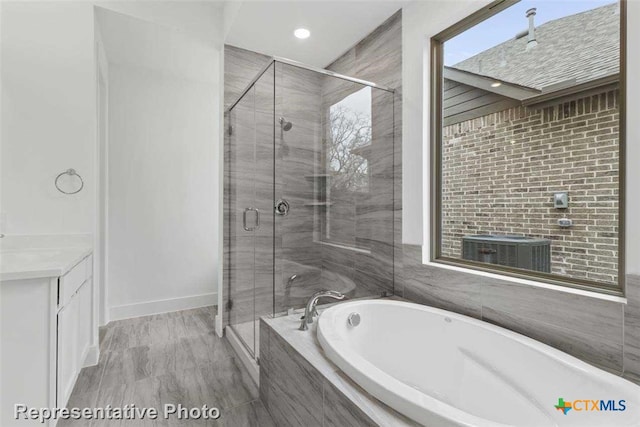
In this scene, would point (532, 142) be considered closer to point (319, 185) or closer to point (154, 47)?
point (319, 185)

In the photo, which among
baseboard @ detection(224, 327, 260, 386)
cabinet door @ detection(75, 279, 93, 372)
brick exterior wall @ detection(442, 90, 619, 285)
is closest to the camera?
brick exterior wall @ detection(442, 90, 619, 285)

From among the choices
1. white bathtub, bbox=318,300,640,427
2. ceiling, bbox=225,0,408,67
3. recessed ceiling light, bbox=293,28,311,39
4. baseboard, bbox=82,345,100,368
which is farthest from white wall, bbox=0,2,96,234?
white bathtub, bbox=318,300,640,427

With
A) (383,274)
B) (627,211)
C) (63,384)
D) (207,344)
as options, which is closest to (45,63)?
(63,384)

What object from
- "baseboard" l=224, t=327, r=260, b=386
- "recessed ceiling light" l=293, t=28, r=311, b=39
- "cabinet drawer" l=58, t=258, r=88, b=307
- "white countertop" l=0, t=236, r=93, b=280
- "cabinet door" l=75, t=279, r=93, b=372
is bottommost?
"baseboard" l=224, t=327, r=260, b=386

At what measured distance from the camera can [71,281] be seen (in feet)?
5.48

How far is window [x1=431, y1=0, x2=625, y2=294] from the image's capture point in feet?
4.66

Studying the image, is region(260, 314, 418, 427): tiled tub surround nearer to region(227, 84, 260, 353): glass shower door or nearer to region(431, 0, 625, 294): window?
region(227, 84, 260, 353): glass shower door

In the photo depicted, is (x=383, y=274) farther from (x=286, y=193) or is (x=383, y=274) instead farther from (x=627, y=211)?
(x=627, y=211)

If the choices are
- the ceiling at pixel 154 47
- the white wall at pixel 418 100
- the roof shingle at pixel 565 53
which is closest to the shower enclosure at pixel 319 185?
the white wall at pixel 418 100

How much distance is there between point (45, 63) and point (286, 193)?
1.85 meters

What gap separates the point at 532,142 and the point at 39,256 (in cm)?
274

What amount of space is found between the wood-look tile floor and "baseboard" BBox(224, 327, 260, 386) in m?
0.04

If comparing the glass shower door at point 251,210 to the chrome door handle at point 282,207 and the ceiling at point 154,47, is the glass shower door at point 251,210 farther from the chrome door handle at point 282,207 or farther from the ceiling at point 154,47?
the ceiling at point 154,47

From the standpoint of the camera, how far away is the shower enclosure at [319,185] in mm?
2188
